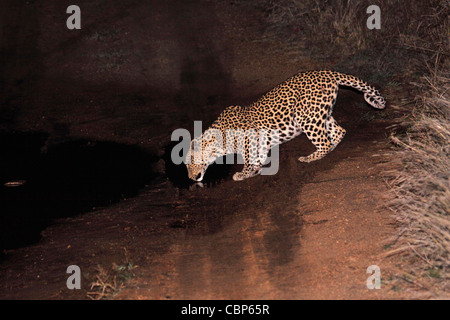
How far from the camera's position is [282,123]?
28.8 ft

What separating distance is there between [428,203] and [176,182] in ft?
15.0

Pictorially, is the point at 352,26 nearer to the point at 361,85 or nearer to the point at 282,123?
the point at 361,85

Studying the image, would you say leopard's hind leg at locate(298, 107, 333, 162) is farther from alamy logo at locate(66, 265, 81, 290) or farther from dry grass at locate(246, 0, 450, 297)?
alamy logo at locate(66, 265, 81, 290)

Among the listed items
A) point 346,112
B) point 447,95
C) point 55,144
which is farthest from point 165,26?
point 447,95

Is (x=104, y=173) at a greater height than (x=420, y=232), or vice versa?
(x=104, y=173)

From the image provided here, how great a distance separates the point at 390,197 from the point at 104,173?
17.1ft

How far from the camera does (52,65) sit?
1457 centimetres

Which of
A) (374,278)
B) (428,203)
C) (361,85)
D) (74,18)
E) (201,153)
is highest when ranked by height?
(74,18)

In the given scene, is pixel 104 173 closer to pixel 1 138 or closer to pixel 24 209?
pixel 24 209

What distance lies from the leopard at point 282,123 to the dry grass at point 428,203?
162 cm

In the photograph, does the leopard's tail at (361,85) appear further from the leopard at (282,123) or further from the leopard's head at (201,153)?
the leopard's head at (201,153)

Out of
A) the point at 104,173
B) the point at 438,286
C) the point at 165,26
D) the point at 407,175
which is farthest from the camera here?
the point at 165,26

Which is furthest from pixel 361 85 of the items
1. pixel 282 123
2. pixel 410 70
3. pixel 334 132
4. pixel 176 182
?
pixel 176 182

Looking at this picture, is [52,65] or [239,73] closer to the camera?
[239,73]
